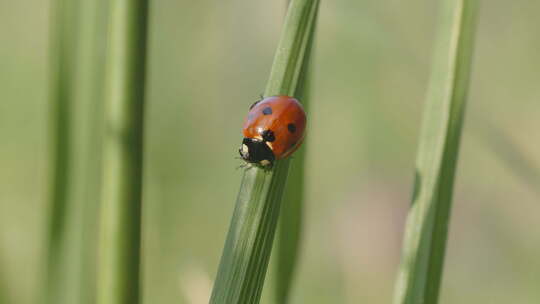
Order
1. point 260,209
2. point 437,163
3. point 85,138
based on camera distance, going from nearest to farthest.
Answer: point 260,209, point 437,163, point 85,138

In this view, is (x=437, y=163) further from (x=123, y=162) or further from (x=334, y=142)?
(x=334, y=142)

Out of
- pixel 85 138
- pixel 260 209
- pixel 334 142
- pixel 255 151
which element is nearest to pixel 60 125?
pixel 85 138

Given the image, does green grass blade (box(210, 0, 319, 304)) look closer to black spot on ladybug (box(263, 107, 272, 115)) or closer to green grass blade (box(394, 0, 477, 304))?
green grass blade (box(394, 0, 477, 304))

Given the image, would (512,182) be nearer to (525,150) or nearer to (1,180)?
(525,150)

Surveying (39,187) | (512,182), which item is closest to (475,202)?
(512,182)

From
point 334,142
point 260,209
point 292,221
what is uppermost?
point 260,209

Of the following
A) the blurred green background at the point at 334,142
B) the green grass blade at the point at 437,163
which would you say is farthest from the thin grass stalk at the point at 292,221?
the blurred green background at the point at 334,142
